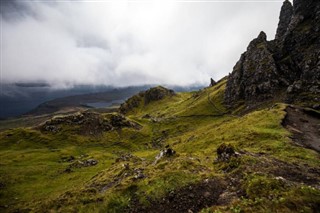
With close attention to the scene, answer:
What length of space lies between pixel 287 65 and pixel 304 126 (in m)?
94.9

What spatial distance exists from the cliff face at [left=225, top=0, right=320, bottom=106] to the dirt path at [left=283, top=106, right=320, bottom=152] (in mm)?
35423

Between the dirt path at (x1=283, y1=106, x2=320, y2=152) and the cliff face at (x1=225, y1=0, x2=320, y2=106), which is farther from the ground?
the cliff face at (x1=225, y1=0, x2=320, y2=106)

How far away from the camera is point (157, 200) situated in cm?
2703

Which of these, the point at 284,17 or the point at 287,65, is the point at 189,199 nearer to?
the point at 287,65

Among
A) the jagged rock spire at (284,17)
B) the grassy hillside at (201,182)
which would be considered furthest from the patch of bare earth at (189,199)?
the jagged rock spire at (284,17)

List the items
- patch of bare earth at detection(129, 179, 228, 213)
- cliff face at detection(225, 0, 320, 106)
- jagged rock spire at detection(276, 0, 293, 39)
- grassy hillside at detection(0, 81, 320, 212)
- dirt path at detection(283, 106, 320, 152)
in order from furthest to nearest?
jagged rock spire at detection(276, 0, 293, 39) → cliff face at detection(225, 0, 320, 106) → dirt path at detection(283, 106, 320, 152) → patch of bare earth at detection(129, 179, 228, 213) → grassy hillside at detection(0, 81, 320, 212)

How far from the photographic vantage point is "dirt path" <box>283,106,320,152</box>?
48481 mm

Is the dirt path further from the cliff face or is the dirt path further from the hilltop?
the cliff face

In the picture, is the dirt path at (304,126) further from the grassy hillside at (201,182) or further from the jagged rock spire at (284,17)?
the jagged rock spire at (284,17)

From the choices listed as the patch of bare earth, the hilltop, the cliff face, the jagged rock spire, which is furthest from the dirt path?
the jagged rock spire

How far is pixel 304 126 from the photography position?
64.6 m

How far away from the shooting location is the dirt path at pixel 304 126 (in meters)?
48.5

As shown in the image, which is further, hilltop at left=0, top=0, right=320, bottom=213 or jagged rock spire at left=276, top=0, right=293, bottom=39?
jagged rock spire at left=276, top=0, right=293, bottom=39

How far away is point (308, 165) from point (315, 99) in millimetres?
84287
